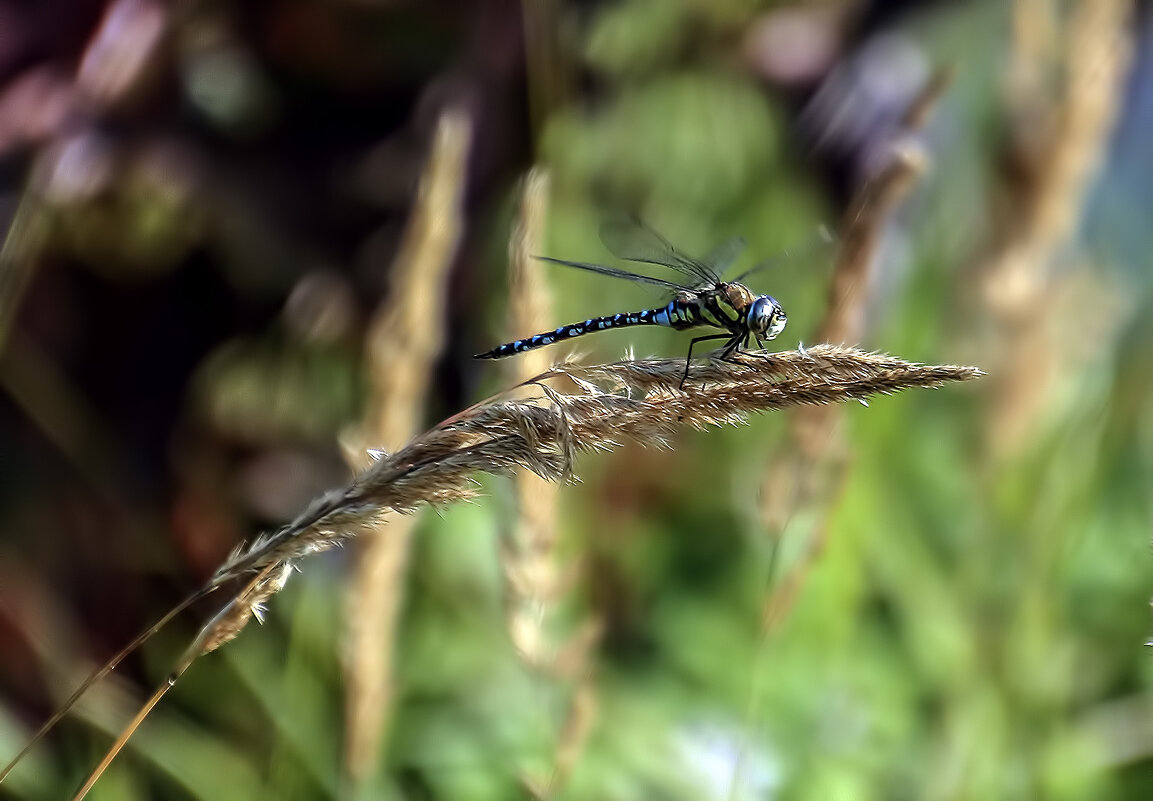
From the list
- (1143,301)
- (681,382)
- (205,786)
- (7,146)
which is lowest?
(205,786)

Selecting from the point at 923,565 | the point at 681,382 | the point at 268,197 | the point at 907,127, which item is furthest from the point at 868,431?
the point at 268,197

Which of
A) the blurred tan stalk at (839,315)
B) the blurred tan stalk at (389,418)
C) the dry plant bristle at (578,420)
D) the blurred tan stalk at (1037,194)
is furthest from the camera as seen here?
the blurred tan stalk at (1037,194)

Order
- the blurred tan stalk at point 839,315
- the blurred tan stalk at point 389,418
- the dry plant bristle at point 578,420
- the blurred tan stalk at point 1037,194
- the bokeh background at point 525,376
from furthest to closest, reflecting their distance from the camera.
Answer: the blurred tan stalk at point 1037,194, the bokeh background at point 525,376, the blurred tan stalk at point 389,418, the blurred tan stalk at point 839,315, the dry plant bristle at point 578,420

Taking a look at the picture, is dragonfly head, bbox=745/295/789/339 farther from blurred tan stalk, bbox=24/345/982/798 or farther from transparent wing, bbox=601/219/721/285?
blurred tan stalk, bbox=24/345/982/798

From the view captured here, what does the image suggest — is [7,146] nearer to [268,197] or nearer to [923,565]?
[268,197]

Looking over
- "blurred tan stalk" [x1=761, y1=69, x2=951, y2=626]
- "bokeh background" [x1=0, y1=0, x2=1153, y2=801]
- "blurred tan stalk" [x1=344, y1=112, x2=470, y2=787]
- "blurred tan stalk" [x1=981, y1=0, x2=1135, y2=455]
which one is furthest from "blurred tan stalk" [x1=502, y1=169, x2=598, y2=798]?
"blurred tan stalk" [x1=981, y1=0, x2=1135, y2=455]

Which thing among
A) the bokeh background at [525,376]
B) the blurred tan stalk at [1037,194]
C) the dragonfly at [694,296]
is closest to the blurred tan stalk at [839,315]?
the bokeh background at [525,376]

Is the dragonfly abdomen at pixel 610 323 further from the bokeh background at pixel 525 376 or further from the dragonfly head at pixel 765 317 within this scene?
the dragonfly head at pixel 765 317
